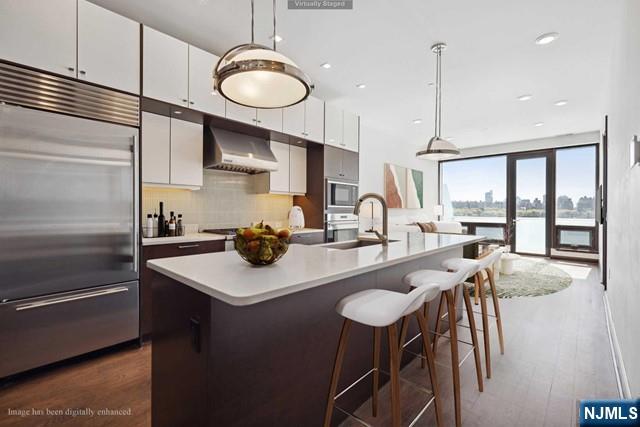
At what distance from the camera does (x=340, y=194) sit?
4664 mm

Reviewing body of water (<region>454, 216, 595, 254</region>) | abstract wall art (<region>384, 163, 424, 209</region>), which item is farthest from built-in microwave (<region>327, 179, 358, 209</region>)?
body of water (<region>454, 216, 595, 254</region>)

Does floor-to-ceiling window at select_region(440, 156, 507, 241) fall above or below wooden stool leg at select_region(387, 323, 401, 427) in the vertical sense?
above

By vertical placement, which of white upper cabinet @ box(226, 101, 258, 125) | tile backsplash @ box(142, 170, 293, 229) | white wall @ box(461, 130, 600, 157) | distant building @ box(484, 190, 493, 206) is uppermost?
white wall @ box(461, 130, 600, 157)

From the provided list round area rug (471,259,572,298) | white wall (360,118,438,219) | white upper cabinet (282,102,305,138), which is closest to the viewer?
white upper cabinet (282,102,305,138)

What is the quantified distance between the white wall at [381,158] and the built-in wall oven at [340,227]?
4.55 feet

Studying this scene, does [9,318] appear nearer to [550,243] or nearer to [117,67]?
[117,67]

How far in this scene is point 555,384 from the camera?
6.86 ft

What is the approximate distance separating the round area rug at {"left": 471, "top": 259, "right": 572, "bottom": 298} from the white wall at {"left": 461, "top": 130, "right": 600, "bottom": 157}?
9.20 ft

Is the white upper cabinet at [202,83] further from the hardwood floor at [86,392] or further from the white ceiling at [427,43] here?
the hardwood floor at [86,392]

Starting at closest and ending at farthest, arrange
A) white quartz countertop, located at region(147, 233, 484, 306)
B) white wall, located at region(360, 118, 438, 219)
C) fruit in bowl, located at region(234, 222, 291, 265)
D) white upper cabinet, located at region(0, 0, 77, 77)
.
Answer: white quartz countertop, located at region(147, 233, 484, 306) → fruit in bowl, located at region(234, 222, 291, 265) → white upper cabinet, located at region(0, 0, 77, 77) → white wall, located at region(360, 118, 438, 219)

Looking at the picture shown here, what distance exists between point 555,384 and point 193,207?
3.59 m

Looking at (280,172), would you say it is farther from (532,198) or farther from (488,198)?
(532,198)

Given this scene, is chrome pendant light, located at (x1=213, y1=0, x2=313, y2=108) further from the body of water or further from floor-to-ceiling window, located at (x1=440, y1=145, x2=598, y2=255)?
the body of water

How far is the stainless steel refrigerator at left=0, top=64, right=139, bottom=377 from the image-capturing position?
2016mm
